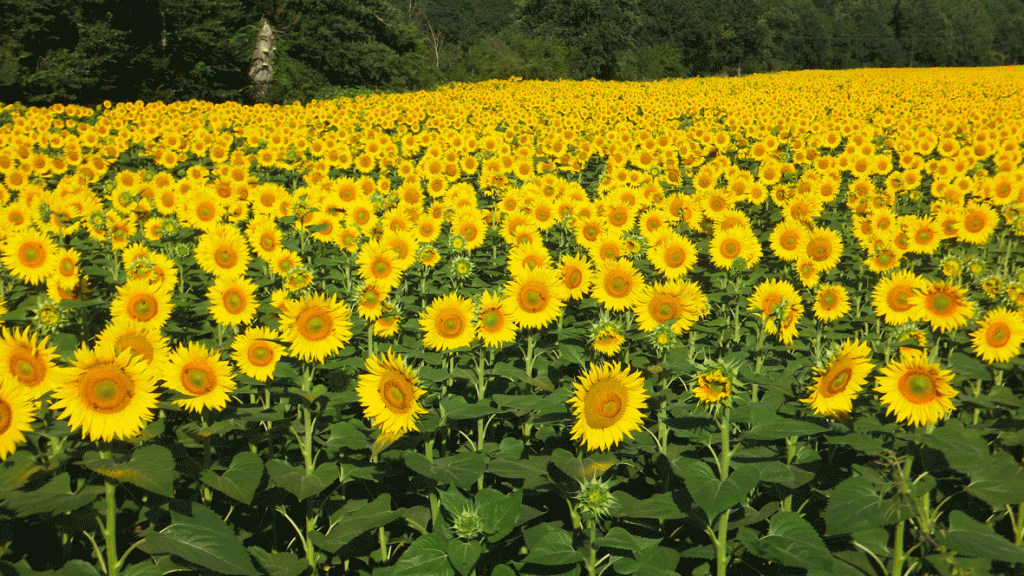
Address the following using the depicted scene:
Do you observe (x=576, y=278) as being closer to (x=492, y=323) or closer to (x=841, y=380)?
(x=492, y=323)

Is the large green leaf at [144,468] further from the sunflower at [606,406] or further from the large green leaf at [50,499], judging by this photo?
the sunflower at [606,406]

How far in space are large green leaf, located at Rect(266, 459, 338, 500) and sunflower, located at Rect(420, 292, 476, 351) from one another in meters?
0.89

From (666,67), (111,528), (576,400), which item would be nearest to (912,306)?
(576,400)

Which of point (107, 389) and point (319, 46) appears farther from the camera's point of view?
point (319, 46)

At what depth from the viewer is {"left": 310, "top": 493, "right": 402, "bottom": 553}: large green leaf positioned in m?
2.52

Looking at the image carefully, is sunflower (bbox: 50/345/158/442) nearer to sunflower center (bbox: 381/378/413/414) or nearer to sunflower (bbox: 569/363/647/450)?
sunflower center (bbox: 381/378/413/414)

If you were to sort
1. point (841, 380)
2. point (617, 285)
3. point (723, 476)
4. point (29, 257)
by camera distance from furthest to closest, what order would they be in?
1. point (29, 257)
2. point (617, 285)
3. point (841, 380)
4. point (723, 476)

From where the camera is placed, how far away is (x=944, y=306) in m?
3.31

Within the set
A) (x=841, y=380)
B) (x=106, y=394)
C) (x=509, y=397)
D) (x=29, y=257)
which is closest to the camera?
(x=106, y=394)

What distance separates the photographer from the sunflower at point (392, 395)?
256cm

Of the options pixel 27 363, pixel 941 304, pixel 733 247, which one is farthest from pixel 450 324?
pixel 733 247

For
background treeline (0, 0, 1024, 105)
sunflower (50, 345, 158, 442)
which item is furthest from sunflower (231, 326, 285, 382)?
background treeline (0, 0, 1024, 105)

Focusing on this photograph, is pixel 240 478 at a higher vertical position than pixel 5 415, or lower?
lower

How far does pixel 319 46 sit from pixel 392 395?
2814 cm
